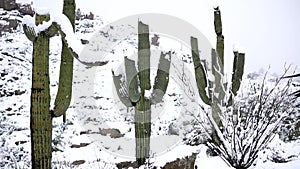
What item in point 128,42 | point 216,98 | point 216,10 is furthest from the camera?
point 128,42

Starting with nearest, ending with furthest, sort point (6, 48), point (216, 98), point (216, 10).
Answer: point (216, 98) < point (216, 10) < point (6, 48)

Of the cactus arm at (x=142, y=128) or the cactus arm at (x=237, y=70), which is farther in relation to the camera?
the cactus arm at (x=237, y=70)

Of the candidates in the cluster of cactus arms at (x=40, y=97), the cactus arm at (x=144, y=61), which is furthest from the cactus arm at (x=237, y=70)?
the cluster of cactus arms at (x=40, y=97)

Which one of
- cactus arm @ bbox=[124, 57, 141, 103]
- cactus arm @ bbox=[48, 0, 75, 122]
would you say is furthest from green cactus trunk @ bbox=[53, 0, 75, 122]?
cactus arm @ bbox=[124, 57, 141, 103]

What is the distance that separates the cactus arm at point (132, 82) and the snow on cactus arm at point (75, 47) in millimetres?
1980

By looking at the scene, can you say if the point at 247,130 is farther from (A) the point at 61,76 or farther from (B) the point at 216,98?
(A) the point at 61,76

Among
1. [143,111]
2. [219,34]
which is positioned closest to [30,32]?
[143,111]

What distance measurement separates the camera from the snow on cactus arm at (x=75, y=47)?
2672 mm

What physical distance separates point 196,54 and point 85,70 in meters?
7.28

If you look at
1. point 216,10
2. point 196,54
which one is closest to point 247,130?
point 196,54

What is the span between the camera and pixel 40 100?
9.27 ft

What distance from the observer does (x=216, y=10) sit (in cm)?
553

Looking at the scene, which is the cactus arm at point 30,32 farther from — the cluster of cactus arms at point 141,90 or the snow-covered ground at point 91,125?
the cluster of cactus arms at point 141,90

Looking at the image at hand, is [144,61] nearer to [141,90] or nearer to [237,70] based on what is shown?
[141,90]
